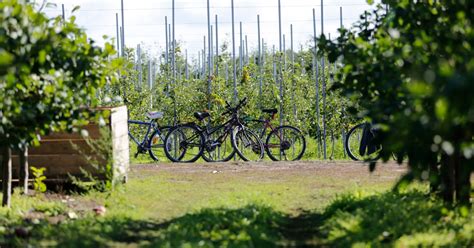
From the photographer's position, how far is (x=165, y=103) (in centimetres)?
1789

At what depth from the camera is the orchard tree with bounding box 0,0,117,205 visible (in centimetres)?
622

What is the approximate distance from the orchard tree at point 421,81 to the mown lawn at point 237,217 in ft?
1.87

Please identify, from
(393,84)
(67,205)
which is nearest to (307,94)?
(67,205)

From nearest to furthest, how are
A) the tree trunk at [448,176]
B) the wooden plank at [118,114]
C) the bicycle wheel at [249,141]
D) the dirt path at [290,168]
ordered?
the tree trunk at [448,176]
the wooden plank at [118,114]
the dirt path at [290,168]
the bicycle wheel at [249,141]

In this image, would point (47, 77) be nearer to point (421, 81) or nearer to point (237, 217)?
point (237, 217)

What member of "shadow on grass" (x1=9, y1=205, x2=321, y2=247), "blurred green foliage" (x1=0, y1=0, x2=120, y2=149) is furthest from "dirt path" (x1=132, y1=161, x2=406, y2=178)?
→ "blurred green foliage" (x1=0, y1=0, x2=120, y2=149)

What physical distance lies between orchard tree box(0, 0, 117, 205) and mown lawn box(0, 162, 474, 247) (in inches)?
35.0

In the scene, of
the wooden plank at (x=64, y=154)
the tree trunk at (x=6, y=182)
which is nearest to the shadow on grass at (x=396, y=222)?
the wooden plank at (x=64, y=154)

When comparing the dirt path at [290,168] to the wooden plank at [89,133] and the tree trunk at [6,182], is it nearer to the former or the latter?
the wooden plank at [89,133]

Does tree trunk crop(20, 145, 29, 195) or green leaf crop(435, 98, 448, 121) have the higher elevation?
green leaf crop(435, 98, 448, 121)

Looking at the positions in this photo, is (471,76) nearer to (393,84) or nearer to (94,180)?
(393,84)

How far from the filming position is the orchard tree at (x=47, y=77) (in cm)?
622

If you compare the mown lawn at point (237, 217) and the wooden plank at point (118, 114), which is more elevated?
the wooden plank at point (118, 114)

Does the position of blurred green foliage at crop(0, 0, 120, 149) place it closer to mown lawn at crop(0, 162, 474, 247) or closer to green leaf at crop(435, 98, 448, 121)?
mown lawn at crop(0, 162, 474, 247)
